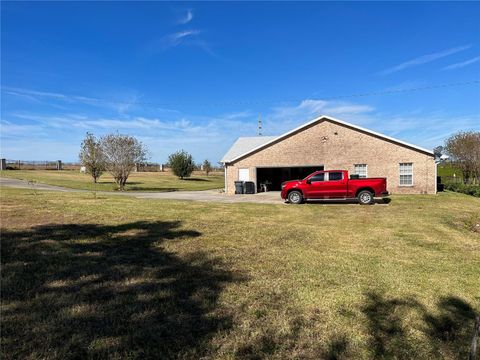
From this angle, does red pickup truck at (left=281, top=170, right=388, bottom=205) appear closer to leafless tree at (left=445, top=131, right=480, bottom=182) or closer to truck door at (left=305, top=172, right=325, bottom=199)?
truck door at (left=305, top=172, right=325, bottom=199)

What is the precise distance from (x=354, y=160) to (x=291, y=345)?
79.6ft

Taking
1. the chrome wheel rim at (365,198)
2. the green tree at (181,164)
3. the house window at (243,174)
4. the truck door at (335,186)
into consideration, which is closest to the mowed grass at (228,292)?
the chrome wheel rim at (365,198)

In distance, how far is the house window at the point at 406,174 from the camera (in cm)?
2538

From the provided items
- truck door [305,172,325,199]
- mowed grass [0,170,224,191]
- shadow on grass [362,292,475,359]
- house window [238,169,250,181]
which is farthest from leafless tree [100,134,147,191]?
shadow on grass [362,292,475,359]

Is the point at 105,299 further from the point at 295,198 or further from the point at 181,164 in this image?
the point at 181,164

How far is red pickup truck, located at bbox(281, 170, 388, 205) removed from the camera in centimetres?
1841

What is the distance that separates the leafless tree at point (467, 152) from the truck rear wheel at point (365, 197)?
26937 mm

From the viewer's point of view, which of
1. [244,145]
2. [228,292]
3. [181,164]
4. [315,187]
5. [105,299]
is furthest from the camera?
[181,164]

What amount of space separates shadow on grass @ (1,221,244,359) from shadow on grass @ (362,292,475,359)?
5.73ft

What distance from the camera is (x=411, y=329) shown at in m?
4.17

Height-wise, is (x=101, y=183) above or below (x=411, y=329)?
above

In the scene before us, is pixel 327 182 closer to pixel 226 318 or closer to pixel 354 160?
pixel 354 160

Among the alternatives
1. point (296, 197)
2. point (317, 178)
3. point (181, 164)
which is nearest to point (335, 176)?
point (317, 178)

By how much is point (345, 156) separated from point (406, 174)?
4.35m
